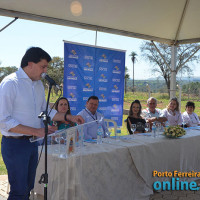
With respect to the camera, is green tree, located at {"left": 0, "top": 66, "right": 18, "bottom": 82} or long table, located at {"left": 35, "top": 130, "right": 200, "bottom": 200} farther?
green tree, located at {"left": 0, "top": 66, "right": 18, "bottom": 82}

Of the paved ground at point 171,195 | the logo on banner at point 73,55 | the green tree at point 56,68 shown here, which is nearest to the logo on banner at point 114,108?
the logo on banner at point 73,55

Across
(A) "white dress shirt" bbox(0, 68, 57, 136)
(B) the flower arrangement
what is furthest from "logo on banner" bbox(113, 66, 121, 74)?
(A) "white dress shirt" bbox(0, 68, 57, 136)

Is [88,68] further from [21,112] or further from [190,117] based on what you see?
[21,112]

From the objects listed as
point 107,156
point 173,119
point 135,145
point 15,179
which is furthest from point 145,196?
point 173,119

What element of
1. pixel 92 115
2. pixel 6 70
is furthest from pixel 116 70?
pixel 6 70

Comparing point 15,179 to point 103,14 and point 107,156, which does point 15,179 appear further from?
point 103,14

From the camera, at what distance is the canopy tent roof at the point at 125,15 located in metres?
3.96

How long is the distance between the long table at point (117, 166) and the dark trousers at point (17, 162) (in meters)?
0.45

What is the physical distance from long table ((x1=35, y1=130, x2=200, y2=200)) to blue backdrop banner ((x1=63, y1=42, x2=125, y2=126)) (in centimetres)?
195

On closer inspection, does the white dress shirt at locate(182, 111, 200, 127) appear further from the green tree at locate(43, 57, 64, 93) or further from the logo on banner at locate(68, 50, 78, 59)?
the green tree at locate(43, 57, 64, 93)

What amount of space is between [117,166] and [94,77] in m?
2.89

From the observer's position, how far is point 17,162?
1803 mm

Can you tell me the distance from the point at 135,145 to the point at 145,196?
0.65 meters

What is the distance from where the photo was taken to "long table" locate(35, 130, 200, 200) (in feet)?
7.59
